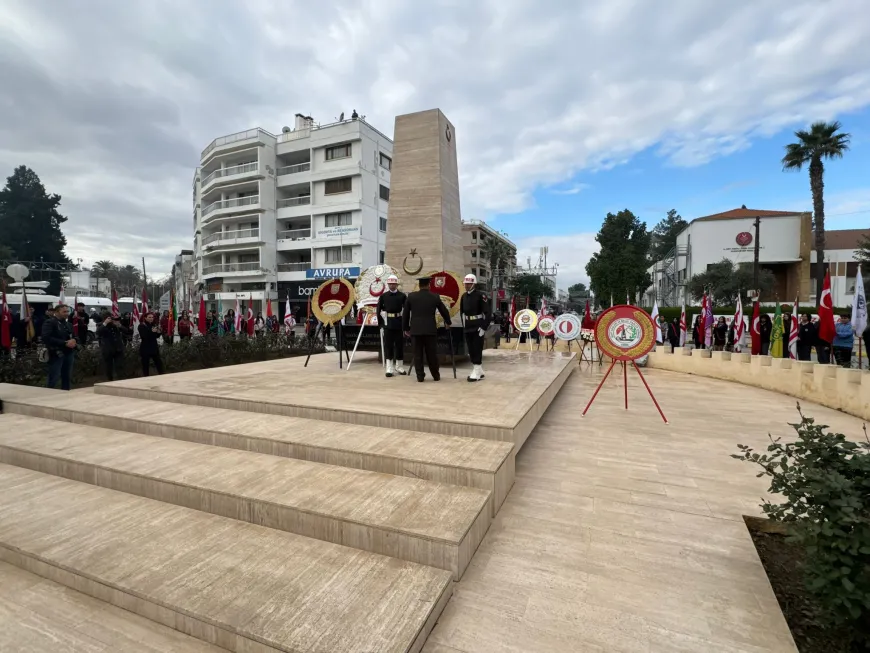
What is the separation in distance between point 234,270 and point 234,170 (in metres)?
8.90

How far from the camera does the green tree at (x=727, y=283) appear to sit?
108ft

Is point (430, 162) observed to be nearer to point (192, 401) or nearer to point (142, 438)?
point (192, 401)

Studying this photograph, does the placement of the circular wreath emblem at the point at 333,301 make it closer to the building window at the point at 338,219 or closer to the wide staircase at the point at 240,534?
the wide staircase at the point at 240,534

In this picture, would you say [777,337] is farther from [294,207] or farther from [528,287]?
[528,287]

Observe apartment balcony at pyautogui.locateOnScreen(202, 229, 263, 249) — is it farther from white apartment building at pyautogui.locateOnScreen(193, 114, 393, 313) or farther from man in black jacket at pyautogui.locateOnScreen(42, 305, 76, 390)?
man in black jacket at pyautogui.locateOnScreen(42, 305, 76, 390)

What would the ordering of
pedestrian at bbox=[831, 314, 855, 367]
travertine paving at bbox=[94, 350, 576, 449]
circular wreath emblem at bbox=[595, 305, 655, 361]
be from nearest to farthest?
travertine paving at bbox=[94, 350, 576, 449] < circular wreath emblem at bbox=[595, 305, 655, 361] < pedestrian at bbox=[831, 314, 855, 367]

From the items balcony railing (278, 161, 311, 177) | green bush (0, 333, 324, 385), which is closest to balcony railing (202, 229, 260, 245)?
balcony railing (278, 161, 311, 177)

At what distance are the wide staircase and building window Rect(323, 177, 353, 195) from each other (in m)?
33.5

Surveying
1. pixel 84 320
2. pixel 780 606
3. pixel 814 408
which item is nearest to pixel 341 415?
pixel 780 606

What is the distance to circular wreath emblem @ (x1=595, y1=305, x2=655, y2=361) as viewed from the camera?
22.0ft

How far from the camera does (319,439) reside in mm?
4188

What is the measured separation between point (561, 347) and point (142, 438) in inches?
659

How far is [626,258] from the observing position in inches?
1870

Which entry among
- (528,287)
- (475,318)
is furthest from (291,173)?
(528,287)
